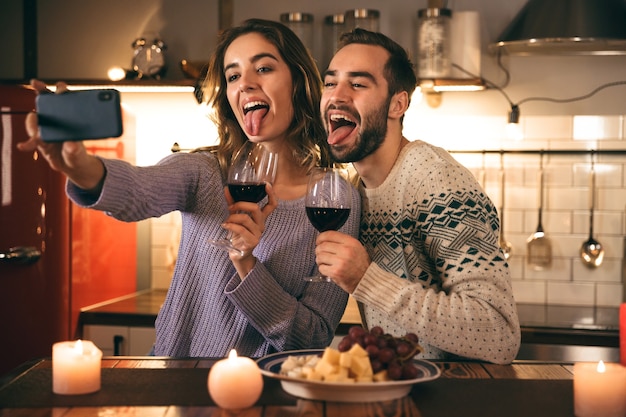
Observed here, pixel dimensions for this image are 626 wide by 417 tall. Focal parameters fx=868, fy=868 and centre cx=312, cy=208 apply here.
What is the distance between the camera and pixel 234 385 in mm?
1357

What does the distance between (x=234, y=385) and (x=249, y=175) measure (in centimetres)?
57

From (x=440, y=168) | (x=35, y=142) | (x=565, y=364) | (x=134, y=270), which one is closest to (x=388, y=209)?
(x=440, y=168)

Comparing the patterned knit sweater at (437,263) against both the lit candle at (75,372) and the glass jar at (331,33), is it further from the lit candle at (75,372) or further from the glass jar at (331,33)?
the glass jar at (331,33)

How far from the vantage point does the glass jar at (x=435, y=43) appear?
3.54 meters

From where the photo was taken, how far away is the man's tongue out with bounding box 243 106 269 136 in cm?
214

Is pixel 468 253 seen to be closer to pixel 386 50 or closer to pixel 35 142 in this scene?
pixel 386 50

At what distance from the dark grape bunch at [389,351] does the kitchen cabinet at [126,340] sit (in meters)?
2.00

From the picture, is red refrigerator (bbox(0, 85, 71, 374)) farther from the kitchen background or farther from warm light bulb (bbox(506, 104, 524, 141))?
warm light bulb (bbox(506, 104, 524, 141))

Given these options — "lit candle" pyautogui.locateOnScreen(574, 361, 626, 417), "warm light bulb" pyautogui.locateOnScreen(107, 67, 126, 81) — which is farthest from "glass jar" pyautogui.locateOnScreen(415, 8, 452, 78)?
"lit candle" pyautogui.locateOnScreen(574, 361, 626, 417)

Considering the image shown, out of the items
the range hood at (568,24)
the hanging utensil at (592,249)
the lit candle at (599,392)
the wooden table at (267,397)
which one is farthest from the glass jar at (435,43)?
the lit candle at (599,392)

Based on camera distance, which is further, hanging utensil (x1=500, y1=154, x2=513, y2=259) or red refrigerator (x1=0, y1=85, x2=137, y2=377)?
hanging utensil (x1=500, y1=154, x2=513, y2=259)

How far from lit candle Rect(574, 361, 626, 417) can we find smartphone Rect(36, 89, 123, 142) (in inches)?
32.3

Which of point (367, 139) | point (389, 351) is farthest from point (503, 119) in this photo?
point (389, 351)

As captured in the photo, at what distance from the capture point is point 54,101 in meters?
1.36
